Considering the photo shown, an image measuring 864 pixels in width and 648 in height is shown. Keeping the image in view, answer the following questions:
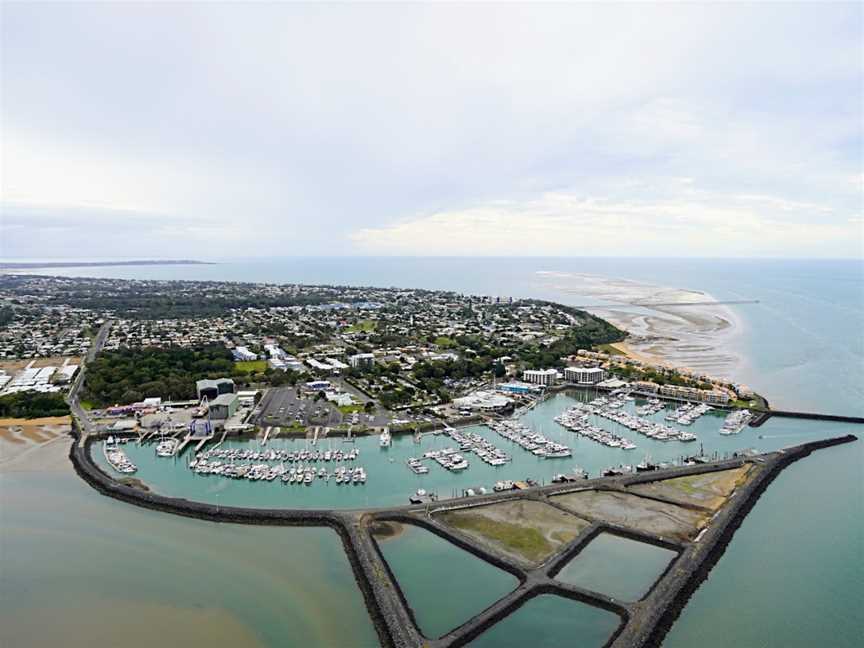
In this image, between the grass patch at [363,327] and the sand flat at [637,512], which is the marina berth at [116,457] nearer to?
the sand flat at [637,512]

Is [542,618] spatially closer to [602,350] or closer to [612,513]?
[612,513]

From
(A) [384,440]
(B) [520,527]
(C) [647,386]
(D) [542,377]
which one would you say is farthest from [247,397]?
(C) [647,386]

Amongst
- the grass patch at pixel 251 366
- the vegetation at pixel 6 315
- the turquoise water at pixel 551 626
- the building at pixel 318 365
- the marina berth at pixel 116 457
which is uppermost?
the vegetation at pixel 6 315

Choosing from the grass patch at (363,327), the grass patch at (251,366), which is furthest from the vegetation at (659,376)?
the grass patch at (363,327)

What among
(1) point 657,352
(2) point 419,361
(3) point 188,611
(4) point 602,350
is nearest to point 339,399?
(2) point 419,361

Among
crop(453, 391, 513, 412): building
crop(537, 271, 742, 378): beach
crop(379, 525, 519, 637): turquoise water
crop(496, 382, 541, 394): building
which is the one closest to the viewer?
crop(379, 525, 519, 637): turquoise water

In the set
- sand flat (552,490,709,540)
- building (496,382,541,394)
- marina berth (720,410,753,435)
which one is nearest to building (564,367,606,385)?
building (496,382,541,394)

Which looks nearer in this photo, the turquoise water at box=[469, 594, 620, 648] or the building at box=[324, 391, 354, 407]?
the turquoise water at box=[469, 594, 620, 648]

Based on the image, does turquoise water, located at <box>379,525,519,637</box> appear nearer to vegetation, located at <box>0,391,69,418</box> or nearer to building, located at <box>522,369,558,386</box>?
building, located at <box>522,369,558,386</box>
